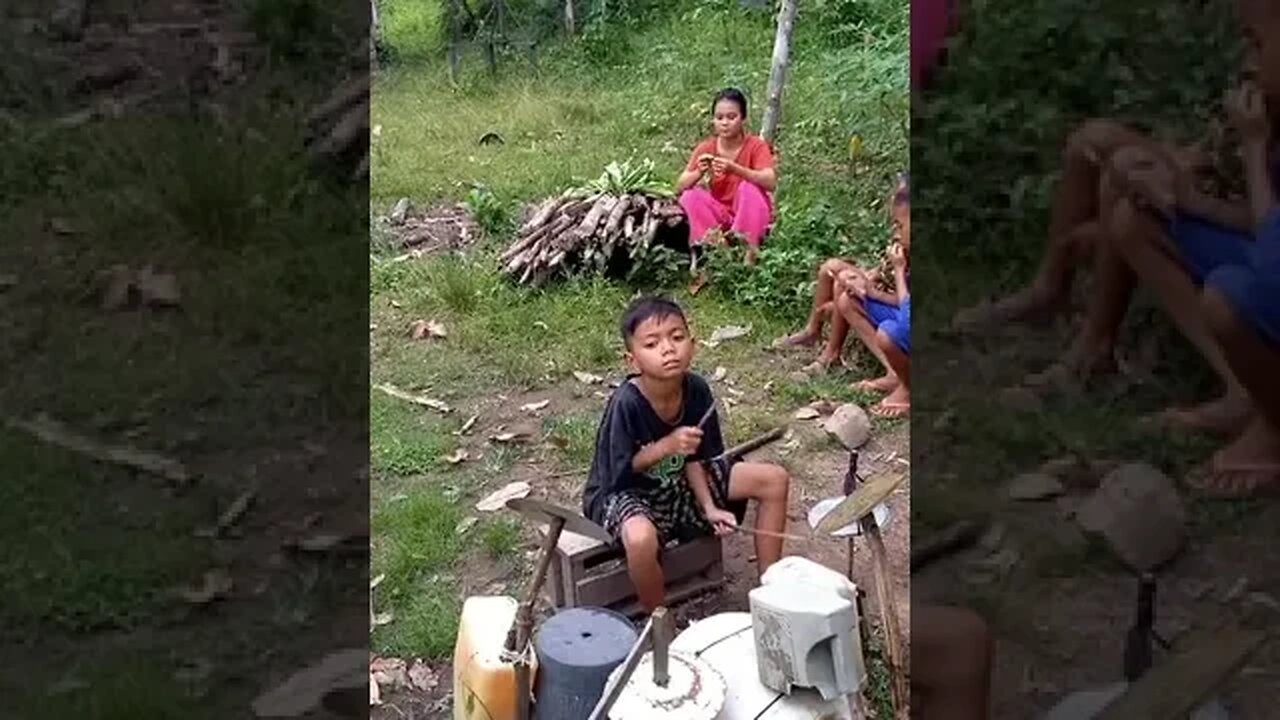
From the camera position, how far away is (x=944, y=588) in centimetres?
138

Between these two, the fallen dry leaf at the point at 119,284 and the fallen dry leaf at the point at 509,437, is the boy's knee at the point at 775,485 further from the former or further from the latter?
the fallen dry leaf at the point at 119,284

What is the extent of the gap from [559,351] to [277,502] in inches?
112

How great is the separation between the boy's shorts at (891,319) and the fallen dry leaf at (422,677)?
138 cm

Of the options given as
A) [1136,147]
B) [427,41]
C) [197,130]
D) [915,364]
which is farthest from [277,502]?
[427,41]

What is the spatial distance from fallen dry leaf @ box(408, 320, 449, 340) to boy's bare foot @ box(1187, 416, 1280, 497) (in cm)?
325

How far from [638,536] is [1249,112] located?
1560 mm

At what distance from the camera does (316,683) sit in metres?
1.42

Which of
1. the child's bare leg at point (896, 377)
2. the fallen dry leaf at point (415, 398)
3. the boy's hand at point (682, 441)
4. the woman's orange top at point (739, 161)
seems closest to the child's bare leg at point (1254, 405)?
the boy's hand at point (682, 441)

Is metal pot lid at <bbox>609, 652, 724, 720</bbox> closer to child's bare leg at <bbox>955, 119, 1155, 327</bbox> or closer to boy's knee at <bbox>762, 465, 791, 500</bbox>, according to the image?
child's bare leg at <bbox>955, 119, 1155, 327</bbox>

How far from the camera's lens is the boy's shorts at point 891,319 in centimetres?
365

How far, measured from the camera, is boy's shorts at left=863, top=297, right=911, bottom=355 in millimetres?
3646

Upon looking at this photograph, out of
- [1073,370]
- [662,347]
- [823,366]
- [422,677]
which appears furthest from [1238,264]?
[823,366]

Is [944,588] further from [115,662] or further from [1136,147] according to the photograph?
[115,662]

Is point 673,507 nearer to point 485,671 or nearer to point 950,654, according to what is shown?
point 485,671
